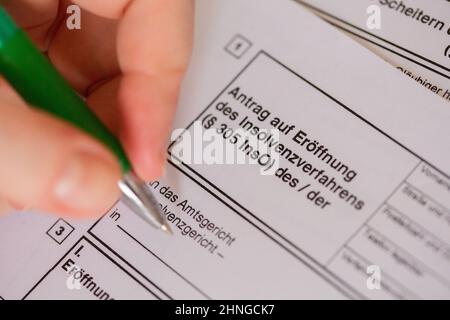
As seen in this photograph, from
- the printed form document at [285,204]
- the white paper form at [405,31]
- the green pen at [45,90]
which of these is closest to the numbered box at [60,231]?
the printed form document at [285,204]

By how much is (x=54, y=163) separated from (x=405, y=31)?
1.02 ft

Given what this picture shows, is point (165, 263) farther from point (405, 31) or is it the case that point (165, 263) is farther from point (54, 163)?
point (405, 31)

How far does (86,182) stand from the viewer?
32 cm

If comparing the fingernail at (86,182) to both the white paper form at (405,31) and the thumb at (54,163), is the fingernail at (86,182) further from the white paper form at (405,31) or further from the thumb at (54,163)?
the white paper form at (405,31)

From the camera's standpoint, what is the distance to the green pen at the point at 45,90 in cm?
34

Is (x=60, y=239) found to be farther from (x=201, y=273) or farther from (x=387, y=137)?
(x=387, y=137)

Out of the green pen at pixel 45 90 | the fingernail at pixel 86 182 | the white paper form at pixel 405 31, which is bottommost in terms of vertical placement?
the fingernail at pixel 86 182

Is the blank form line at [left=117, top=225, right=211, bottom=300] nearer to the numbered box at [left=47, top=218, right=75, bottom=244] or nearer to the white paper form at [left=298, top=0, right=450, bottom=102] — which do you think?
the numbered box at [left=47, top=218, right=75, bottom=244]

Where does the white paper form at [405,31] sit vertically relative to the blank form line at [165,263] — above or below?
above

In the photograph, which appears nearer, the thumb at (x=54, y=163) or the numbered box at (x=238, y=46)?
the thumb at (x=54, y=163)

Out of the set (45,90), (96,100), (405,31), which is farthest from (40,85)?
(405,31)

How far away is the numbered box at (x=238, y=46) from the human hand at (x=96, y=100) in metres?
0.06

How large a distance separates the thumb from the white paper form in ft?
0.85

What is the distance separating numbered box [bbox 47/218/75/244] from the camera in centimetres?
43
